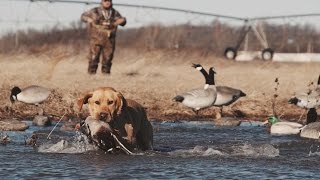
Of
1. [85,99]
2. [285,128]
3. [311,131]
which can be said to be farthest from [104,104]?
[285,128]

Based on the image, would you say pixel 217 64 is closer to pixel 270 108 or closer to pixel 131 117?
pixel 270 108

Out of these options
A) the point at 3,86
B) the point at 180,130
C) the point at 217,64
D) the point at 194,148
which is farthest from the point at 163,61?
the point at 194,148

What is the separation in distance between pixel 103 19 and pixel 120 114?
31.4 feet

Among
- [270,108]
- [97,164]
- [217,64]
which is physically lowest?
[97,164]

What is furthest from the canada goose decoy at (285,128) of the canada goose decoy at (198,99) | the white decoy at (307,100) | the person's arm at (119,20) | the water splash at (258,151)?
the person's arm at (119,20)

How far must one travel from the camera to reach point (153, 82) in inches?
782

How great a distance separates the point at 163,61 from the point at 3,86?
9626 millimetres

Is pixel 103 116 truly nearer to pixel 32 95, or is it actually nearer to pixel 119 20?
pixel 32 95

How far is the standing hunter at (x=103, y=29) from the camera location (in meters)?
20.3

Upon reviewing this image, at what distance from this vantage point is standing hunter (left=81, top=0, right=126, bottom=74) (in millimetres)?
20297

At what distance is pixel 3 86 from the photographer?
59.8 ft

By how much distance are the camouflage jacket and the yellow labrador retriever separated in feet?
28.1

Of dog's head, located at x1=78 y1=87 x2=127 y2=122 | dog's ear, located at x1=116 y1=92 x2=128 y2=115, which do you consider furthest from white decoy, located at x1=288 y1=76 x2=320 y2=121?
dog's head, located at x1=78 y1=87 x2=127 y2=122

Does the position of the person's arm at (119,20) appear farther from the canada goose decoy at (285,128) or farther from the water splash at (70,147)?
the water splash at (70,147)
